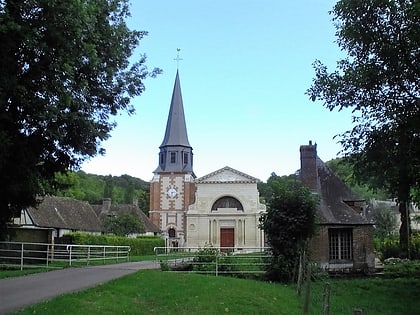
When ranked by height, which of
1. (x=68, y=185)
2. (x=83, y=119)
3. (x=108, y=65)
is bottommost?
(x=68, y=185)

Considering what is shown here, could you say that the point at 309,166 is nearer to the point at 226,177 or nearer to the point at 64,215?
the point at 64,215

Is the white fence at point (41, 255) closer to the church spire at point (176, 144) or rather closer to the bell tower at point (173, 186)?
the bell tower at point (173, 186)

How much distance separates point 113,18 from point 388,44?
9.47m

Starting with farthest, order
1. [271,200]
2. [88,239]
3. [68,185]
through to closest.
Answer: [88,239] → [271,200] → [68,185]

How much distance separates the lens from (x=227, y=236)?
62.2m

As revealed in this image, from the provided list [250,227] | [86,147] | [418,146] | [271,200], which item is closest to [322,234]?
[271,200]

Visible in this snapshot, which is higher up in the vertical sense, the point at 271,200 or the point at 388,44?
the point at 388,44

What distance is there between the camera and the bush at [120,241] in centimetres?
3394

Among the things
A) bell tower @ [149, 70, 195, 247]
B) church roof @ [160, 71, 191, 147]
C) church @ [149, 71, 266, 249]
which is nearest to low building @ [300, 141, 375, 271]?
church @ [149, 71, 266, 249]

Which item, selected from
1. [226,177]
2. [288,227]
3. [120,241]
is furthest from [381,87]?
[226,177]

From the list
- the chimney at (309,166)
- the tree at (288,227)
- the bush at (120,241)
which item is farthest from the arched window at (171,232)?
the tree at (288,227)

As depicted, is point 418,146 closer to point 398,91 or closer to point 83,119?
point 398,91

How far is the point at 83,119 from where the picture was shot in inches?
452

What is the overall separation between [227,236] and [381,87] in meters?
46.1
